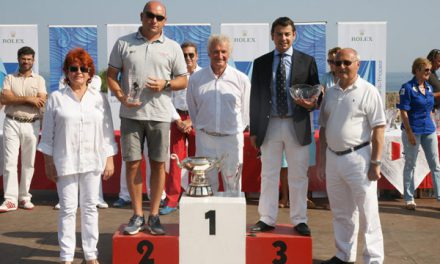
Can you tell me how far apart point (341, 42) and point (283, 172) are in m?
3.54

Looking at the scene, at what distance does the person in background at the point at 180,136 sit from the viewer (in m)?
6.10

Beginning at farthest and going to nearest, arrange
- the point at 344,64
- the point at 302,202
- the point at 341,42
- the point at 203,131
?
the point at 341,42 < the point at 203,131 < the point at 302,202 < the point at 344,64

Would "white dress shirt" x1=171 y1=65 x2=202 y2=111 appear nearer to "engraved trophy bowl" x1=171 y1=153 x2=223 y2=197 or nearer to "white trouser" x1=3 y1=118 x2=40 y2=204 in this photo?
Answer: "white trouser" x1=3 y1=118 x2=40 y2=204

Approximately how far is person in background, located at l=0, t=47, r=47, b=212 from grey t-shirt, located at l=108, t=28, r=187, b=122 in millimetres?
2384

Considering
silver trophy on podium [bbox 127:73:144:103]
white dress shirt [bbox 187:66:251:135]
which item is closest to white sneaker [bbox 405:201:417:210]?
white dress shirt [bbox 187:66:251:135]

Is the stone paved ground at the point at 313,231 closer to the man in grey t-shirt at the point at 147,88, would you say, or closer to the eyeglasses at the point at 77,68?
the man in grey t-shirt at the point at 147,88

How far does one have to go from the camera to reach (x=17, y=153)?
6551 millimetres

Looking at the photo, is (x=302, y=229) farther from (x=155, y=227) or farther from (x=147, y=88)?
(x=147, y=88)

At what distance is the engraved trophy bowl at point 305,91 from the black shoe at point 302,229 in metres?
0.95

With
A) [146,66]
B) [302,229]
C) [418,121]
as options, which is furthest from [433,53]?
[146,66]

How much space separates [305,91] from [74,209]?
183 centimetres

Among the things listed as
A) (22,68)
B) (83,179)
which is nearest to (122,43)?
(83,179)

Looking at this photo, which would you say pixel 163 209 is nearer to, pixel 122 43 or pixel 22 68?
pixel 22 68

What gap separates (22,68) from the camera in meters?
6.39
